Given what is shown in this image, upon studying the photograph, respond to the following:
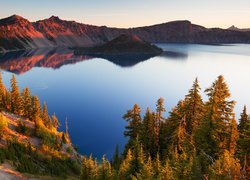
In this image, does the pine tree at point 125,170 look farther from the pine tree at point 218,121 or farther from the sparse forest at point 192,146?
the pine tree at point 218,121

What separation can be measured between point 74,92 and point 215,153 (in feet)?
406

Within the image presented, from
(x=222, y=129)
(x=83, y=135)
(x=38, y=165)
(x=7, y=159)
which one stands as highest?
(x=222, y=129)

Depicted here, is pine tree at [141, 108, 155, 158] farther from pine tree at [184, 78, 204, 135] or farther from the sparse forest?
pine tree at [184, 78, 204, 135]

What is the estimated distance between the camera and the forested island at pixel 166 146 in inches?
1012

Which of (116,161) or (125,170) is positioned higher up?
(125,170)

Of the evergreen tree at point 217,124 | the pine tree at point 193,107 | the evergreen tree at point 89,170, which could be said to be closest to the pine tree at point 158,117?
the pine tree at point 193,107

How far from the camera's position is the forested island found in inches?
1012

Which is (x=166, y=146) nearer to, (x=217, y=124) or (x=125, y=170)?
(x=217, y=124)

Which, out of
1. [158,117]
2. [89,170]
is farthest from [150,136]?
[89,170]

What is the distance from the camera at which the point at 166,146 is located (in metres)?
43.6

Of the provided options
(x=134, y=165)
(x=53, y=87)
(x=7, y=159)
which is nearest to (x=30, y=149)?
(x=7, y=159)

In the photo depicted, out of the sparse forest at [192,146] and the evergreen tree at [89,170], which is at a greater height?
the sparse forest at [192,146]

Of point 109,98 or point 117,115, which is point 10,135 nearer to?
point 117,115

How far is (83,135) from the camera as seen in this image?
83.1m
